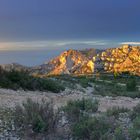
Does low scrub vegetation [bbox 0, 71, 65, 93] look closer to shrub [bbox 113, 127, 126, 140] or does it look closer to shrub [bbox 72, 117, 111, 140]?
shrub [bbox 72, 117, 111, 140]

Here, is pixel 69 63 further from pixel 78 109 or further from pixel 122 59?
pixel 78 109

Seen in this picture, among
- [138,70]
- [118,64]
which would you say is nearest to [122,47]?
[118,64]

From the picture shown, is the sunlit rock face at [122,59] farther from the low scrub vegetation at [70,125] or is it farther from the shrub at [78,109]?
the low scrub vegetation at [70,125]

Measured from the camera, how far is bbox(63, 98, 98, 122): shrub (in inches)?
414

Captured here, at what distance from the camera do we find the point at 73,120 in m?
10.4

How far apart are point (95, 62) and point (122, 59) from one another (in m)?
9.36

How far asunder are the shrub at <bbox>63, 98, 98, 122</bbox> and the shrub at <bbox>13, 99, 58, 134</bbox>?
16.2 inches

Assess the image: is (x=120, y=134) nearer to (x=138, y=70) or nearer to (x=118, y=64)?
(x=138, y=70)

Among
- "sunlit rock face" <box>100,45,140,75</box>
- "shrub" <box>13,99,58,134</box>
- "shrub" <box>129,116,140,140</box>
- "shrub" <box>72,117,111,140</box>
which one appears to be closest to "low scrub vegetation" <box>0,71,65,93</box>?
"shrub" <box>13,99,58,134</box>

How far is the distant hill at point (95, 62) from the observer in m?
121

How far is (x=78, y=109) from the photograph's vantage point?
10727 millimetres

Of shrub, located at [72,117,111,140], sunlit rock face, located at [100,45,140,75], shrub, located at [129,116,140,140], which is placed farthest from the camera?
sunlit rock face, located at [100,45,140,75]

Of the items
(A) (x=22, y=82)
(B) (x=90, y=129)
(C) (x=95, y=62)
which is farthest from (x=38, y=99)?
(C) (x=95, y=62)

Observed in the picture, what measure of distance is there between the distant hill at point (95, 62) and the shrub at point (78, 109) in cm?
9851
